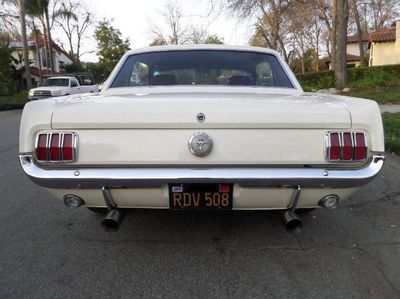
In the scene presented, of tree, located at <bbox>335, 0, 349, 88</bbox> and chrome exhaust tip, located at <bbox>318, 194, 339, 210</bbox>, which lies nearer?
chrome exhaust tip, located at <bbox>318, 194, 339, 210</bbox>

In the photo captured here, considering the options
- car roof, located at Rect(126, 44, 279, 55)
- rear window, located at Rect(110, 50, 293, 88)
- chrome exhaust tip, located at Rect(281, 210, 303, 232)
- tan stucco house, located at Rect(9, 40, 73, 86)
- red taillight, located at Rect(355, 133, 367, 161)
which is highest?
tan stucco house, located at Rect(9, 40, 73, 86)

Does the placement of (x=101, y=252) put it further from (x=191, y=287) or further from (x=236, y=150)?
(x=236, y=150)

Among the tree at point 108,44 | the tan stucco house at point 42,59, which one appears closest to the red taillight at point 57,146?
the tan stucco house at point 42,59

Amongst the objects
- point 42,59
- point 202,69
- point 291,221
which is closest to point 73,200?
point 291,221

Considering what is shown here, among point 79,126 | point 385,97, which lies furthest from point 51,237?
point 385,97

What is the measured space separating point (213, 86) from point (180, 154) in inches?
53.1

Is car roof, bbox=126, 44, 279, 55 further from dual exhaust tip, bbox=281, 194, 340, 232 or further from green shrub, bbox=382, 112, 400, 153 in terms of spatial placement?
green shrub, bbox=382, 112, 400, 153

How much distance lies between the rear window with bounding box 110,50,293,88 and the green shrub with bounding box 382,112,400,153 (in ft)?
11.7

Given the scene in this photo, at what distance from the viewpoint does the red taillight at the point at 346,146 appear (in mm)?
2512

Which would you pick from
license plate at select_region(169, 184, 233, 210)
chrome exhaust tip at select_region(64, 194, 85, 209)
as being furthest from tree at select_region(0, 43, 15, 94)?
license plate at select_region(169, 184, 233, 210)

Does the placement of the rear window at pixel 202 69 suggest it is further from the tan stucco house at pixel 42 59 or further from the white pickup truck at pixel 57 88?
the tan stucco house at pixel 42 59

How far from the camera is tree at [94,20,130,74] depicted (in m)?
55.5

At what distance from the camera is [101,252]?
3.14 m

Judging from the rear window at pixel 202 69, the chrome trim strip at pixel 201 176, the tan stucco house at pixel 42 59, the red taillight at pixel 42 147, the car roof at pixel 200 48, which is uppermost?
the tan stucco house at pixel 42 59
